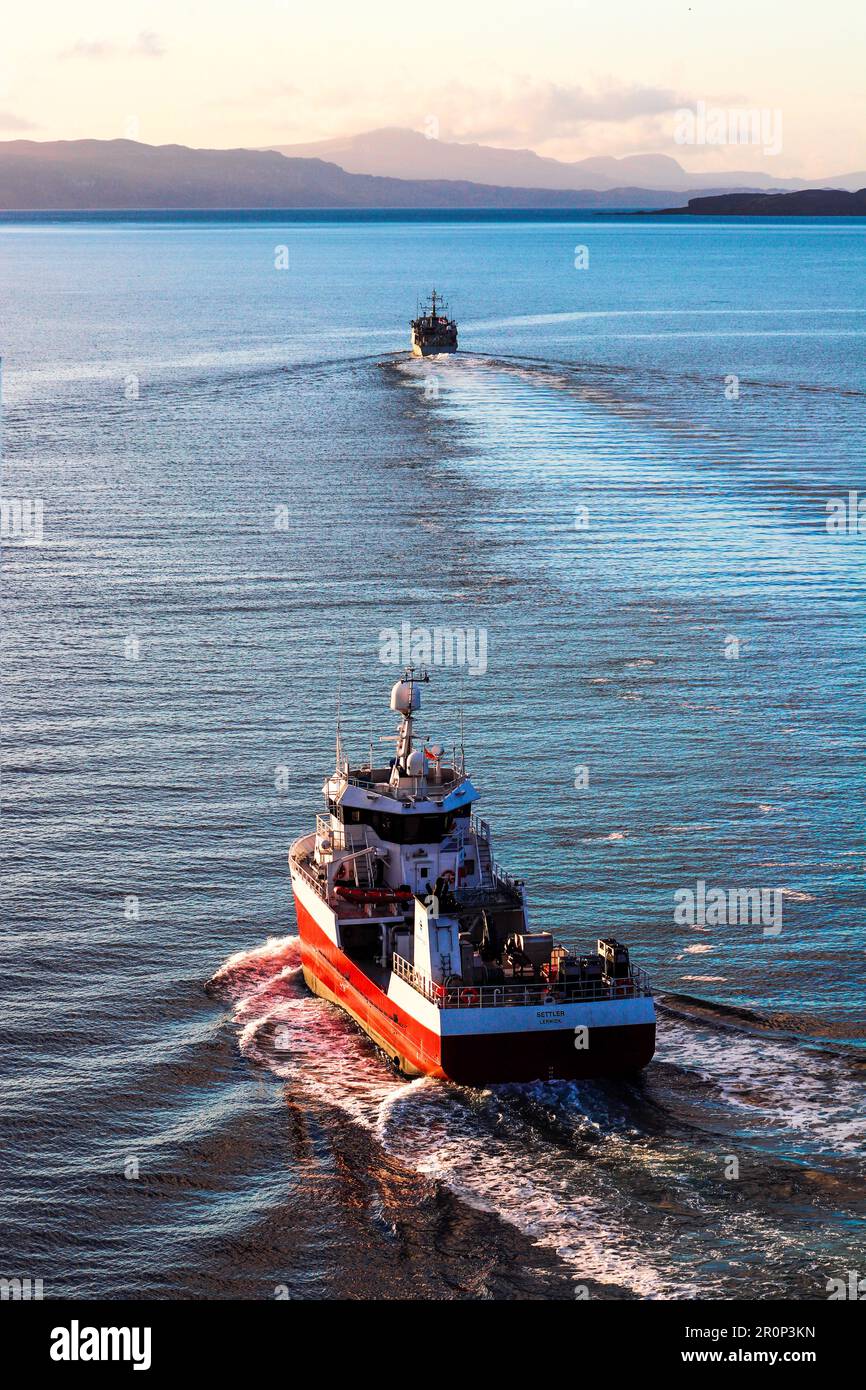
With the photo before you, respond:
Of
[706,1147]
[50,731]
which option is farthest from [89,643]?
[706,1147]

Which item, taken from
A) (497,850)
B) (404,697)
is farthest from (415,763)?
(497,850)

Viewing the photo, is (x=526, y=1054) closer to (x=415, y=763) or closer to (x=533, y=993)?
(x=533, y=993)

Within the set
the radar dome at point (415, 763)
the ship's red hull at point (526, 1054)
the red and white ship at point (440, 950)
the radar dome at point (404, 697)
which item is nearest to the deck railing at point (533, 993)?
the red and white ship at point (440, 950)

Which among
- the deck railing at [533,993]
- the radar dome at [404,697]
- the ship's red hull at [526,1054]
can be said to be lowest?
the ship's red hull at [526,1054]

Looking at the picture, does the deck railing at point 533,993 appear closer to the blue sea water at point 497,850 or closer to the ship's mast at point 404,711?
the blue sea water at point 497,850

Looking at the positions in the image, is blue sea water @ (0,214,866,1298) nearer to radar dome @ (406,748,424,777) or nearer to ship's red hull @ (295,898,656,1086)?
ship's red hull @ (295,898,656,1086)

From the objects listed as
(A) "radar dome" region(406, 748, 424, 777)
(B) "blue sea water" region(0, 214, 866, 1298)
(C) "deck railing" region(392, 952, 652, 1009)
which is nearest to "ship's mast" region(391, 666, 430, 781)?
(A) "radar dome" region(406, 748, 424, 777)
